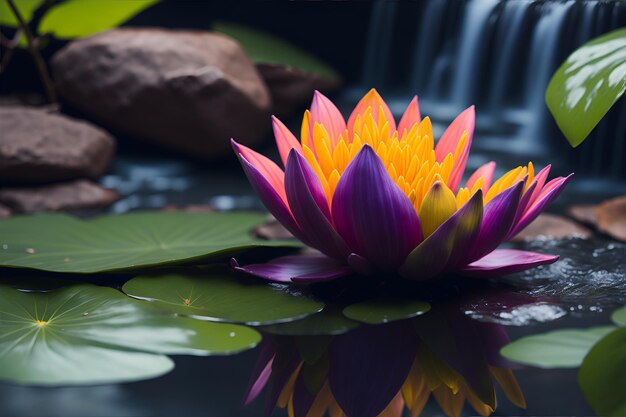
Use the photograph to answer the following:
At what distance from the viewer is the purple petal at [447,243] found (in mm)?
772

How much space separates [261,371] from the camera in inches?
27.4

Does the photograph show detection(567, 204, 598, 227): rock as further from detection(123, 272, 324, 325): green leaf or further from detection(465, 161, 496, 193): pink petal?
detection(123, 272, 324, 325): green leaf

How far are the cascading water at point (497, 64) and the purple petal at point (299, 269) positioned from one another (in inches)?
53.3

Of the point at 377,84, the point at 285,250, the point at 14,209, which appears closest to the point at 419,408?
the point at 285,250

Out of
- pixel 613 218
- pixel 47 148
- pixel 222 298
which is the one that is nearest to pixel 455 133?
pixel 222 298

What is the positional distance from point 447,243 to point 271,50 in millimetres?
2029

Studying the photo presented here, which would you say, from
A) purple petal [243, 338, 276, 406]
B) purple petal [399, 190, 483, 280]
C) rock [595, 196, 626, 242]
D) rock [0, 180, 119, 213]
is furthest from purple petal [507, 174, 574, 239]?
rock [0, 180, 119, 213]

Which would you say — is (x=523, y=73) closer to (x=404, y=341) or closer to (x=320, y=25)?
(x=320, y=25)

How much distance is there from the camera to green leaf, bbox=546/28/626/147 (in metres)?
0.89

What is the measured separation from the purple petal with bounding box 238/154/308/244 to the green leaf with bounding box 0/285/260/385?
0.17m

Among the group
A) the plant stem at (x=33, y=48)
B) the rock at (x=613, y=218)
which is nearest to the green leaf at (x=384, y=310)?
the rock at (x=613, y=218)

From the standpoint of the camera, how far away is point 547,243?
4.02 ft

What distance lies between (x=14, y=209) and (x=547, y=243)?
1299 mm

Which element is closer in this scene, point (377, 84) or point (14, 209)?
point (14, 209)
